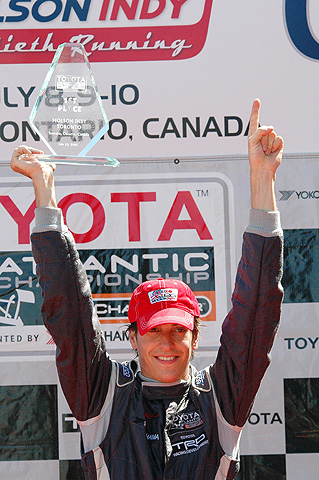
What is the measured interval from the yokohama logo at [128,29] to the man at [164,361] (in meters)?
0.77

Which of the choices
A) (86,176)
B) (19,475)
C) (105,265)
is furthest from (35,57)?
(19,475)

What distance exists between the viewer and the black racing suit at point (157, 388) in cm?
134

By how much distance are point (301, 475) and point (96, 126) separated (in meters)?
1.27

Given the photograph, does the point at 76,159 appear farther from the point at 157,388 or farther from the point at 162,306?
the point at 157,388

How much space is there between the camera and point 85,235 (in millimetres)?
2064

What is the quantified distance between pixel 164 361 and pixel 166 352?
20mm

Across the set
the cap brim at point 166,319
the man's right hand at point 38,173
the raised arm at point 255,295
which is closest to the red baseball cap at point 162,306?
the cap brim at point 166,319

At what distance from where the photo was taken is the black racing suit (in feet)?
4.39

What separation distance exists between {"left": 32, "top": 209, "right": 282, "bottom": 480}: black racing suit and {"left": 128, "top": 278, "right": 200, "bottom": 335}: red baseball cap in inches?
3.8

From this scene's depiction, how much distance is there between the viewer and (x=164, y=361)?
1.41m

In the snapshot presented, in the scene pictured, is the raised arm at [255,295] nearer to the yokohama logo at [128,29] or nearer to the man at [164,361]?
the man at [164,361]

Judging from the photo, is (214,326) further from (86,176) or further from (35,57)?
(35,57)

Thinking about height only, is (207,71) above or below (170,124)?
above

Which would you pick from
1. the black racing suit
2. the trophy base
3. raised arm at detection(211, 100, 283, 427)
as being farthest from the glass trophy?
raised arm at detection(211, 100, 283, 427)
